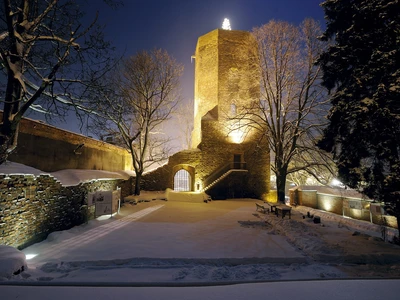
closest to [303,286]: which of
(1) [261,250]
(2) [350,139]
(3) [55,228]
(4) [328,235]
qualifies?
(1) [261,250]

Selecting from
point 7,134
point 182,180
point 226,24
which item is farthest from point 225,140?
point 7,134

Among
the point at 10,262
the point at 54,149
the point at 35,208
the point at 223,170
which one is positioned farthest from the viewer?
the point at 223,170

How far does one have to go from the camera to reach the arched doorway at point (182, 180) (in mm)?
21984

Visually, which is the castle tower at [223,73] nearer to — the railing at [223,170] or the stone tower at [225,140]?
the stone tower at [225,140]

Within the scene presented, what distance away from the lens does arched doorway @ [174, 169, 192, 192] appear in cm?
2198

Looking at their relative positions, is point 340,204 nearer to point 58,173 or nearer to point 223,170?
point 223,170

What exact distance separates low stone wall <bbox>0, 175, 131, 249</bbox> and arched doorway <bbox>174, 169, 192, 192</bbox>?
12.8 metres

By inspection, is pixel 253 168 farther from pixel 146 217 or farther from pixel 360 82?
pixel 360 82

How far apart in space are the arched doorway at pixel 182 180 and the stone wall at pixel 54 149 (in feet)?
26.9

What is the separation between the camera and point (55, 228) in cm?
763

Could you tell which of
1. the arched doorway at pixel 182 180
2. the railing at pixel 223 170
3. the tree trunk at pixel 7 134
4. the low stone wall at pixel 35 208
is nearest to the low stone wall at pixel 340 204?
the railing at pixel 223 170

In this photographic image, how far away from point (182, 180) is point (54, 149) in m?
13.9

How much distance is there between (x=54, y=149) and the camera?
976cm

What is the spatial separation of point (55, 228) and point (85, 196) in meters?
2.12
